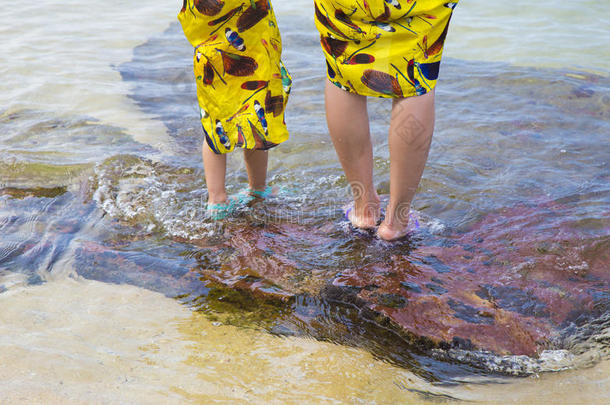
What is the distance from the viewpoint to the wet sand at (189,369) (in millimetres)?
1394

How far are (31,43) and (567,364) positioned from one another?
560cm

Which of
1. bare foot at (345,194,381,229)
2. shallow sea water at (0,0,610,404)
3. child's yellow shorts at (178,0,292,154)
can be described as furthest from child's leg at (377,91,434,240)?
child's yellow shorts at (178,0,292,154)

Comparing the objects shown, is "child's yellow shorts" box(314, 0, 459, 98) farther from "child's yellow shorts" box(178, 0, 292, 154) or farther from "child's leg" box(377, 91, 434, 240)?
"child's yellow shorts" box(178, 0, 292, 154)

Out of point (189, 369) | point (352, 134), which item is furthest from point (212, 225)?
point (189, 369)

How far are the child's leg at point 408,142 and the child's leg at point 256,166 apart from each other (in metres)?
0.76

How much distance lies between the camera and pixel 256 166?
2.57 metres

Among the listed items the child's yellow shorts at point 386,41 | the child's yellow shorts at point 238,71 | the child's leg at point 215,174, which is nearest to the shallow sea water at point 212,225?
the child's leg at point 215,174

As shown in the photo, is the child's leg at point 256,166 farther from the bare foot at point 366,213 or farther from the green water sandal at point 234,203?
the bare foot at point 366,213

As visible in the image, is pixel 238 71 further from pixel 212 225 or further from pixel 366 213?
pixel 366 213

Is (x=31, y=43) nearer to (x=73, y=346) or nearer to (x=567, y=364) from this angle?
(x=73, y=346)

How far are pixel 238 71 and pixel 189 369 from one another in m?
1.33

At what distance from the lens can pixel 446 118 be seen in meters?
3.63

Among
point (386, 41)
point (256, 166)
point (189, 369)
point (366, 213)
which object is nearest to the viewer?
point (189, 369)

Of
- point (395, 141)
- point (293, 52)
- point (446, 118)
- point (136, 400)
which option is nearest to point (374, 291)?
point (395, 141)
